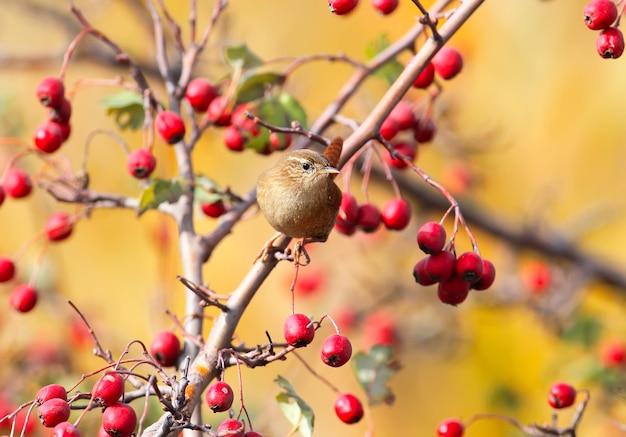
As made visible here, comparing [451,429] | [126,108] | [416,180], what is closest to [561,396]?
[451,429]

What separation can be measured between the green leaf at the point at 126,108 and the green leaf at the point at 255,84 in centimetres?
25

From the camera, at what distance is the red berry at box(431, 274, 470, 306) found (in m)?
1.74

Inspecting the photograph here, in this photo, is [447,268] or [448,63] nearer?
[447,268]

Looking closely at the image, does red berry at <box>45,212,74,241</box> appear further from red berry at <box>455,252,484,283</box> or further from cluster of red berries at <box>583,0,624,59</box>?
cluster of red berries at <box>583,0,624,59</box>

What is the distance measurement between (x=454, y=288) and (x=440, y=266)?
6cm

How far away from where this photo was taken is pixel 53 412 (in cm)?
146

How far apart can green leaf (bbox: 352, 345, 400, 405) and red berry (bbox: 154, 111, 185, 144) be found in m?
0.68

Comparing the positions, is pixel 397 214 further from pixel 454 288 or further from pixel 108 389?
pixel 108 389

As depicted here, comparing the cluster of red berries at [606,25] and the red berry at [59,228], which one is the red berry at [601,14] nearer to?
the cluster of red berries at [606,25]

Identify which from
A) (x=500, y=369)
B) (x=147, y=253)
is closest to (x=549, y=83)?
(x=500, y=369)

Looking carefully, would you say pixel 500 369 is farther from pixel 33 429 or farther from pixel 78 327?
pixel 33 429

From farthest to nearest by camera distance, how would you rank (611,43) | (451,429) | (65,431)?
(451,429)
(611,43)
(65,431)

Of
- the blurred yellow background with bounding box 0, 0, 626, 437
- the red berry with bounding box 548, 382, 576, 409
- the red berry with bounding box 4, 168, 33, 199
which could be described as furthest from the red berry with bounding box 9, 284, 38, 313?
the blurred yellow background with bounding box 0, 0, 626, 437

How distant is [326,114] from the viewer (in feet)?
6.91
